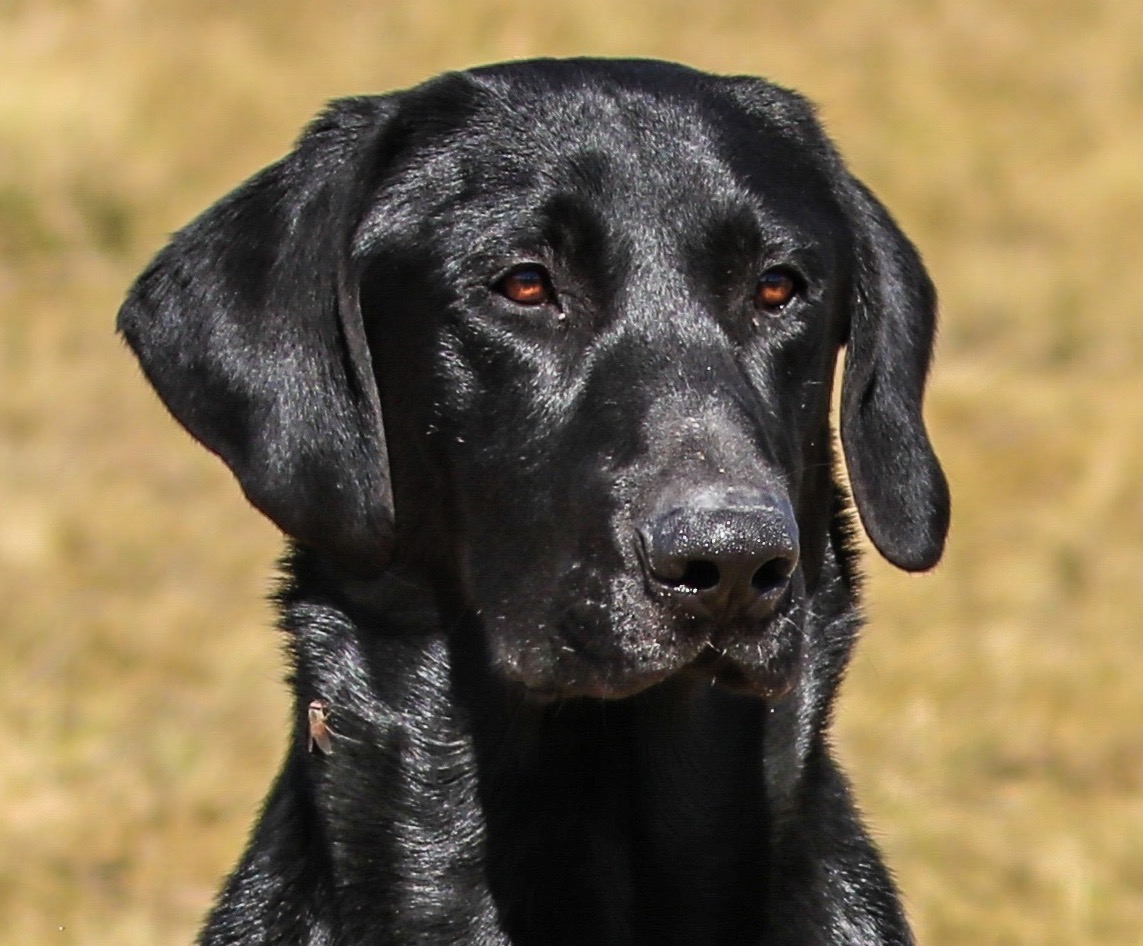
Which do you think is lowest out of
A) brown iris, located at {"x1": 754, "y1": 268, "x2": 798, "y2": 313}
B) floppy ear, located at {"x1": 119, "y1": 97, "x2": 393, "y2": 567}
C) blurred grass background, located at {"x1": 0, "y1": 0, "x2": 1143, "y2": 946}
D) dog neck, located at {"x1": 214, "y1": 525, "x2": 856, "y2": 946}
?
dog neck, located at {"x1": 214, "y1": 525, "x2": 856, "y2": 946}

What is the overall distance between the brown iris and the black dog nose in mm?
559

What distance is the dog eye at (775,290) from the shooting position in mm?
3512

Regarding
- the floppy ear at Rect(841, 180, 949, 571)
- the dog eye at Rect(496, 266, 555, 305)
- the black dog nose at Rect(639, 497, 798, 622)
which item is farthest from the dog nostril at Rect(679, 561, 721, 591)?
the floppy ear at Rect(841, 180, 949, 571)

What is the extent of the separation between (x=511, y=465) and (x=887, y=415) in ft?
2.52

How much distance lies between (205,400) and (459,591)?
53cm

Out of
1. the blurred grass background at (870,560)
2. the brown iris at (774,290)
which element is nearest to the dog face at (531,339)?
the brown iris at (774,290)

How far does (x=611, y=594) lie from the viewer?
313 centimetres

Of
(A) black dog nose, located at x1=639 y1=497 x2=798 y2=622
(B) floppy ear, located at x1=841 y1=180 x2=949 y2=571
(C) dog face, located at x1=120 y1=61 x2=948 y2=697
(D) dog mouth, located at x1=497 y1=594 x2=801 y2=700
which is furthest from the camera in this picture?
(B) floppy ear, located at x1=841 y1=180 x2=949 y2=571

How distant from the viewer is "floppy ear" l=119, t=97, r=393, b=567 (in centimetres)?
347

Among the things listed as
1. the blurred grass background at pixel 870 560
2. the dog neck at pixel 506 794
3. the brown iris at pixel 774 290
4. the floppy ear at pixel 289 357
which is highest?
the blurred grass background at pixel 870 560

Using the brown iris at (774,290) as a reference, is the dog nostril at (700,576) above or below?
below

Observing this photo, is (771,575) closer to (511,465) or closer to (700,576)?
(700,576)

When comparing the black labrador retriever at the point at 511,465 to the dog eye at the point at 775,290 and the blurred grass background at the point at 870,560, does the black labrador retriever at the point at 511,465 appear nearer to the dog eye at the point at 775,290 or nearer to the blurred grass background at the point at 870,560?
the dog eye at the point at 775,290

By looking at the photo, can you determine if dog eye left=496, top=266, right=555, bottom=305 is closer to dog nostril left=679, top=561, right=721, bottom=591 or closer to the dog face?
the dog face
